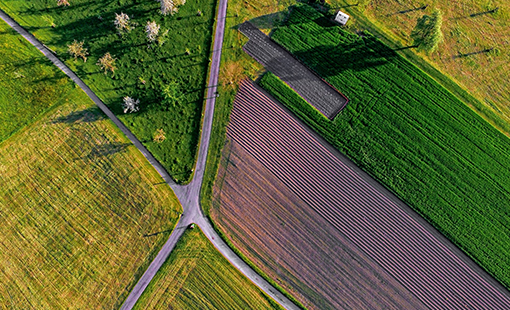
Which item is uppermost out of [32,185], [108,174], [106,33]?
[106,33]

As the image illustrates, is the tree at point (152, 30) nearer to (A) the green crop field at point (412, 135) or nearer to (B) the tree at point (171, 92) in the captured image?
(B) the tree at point (171, 92)

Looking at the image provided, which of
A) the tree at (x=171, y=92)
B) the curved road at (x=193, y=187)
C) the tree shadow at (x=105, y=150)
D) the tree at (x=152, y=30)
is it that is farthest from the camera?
the tree shadow at (x=105, y=150)

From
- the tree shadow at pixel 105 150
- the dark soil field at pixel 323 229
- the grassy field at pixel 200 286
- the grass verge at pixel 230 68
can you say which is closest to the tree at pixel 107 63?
the tree shadow at pixel 105 150

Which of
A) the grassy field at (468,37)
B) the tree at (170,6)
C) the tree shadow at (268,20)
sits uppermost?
the grassy field at (468,37)

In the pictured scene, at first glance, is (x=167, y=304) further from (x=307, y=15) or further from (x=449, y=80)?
(x=449, y=80)

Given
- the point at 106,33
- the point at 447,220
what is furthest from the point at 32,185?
the point at 447,220

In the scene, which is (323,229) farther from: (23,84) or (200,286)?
(23,84)

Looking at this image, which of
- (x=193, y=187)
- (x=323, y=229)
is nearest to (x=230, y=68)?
(x=193, y=187)
